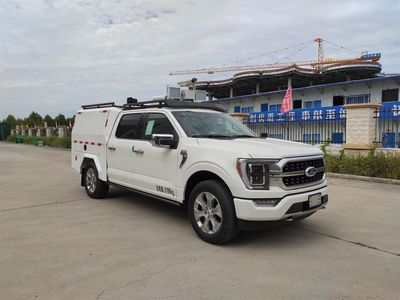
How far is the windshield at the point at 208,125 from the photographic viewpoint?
5641 mm

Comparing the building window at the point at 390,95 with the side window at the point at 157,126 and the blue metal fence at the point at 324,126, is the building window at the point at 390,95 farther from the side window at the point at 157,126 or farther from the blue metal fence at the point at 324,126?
the side window at the point at 157,126

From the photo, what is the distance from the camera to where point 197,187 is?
5.04 m

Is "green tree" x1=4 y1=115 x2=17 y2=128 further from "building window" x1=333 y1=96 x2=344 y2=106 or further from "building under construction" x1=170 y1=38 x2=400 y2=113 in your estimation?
"building window" x1=333 y1=96 x2=344 y2=106

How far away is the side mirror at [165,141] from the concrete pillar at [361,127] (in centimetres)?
843

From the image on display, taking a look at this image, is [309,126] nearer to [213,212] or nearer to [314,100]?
[213,212]

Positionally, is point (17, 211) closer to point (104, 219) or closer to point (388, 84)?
point (104, 219)

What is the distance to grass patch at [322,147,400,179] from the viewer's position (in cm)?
1013

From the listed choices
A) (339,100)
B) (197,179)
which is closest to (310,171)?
(197,179)

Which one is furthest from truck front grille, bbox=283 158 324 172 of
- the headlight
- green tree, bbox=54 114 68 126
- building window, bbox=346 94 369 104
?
green tree, bbox=54 114 68 126

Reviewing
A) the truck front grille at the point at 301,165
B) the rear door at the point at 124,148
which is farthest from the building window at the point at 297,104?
the truck front grille at the point at 301,165

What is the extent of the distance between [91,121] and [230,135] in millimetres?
3714

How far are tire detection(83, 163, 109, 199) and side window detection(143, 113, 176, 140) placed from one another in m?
2.06

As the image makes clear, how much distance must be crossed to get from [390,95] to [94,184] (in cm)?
2538

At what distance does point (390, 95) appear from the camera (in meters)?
26.5
